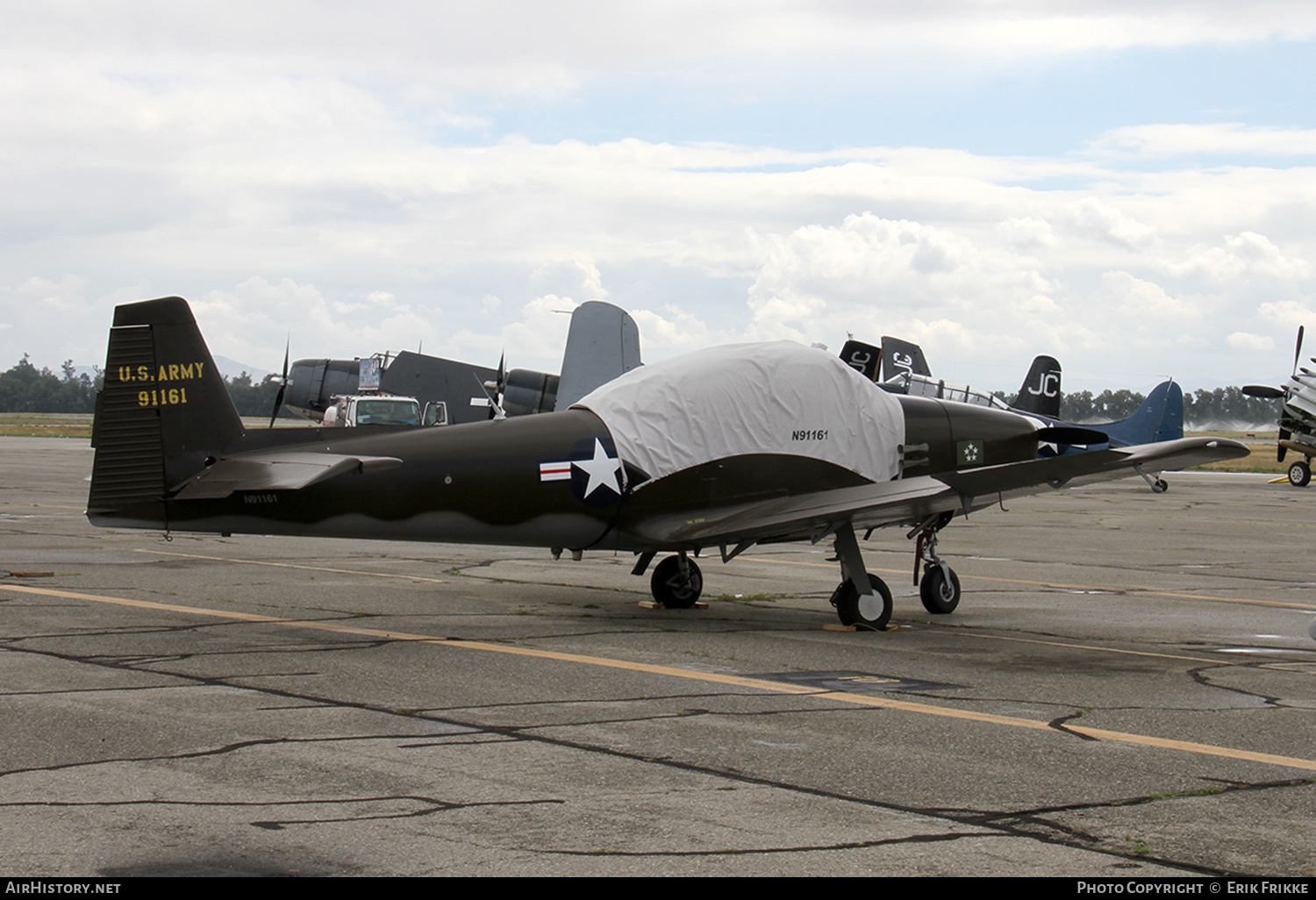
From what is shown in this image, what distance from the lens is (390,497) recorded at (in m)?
10.7

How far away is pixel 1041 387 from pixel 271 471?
3644 cm

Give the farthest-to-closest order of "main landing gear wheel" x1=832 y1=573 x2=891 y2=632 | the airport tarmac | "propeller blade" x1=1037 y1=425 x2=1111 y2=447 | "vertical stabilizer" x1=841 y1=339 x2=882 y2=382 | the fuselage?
"vertical stabilizer" x1=841 y1=339 x2=882 y2=382 < "propeller blade" x1=1037 y1=425 x2=1111 y2=447 < "main landing gear wheel" x1=832 y1=573 x2=891 y2=632 < the fuselage < the airport tarmac

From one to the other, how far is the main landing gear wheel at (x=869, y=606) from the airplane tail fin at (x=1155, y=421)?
2720 centimetres

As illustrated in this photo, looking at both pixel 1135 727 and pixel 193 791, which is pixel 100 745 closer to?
pixel 193 791

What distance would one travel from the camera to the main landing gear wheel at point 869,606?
1114 centimetres

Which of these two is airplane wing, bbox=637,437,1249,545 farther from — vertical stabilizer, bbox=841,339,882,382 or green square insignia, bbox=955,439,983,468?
vertical stabilizer, bbox=841,339,882,382

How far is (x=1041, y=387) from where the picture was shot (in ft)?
141

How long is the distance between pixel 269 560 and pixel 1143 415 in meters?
27.9

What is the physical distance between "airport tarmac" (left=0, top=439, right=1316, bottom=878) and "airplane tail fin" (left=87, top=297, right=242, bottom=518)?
4.05ft

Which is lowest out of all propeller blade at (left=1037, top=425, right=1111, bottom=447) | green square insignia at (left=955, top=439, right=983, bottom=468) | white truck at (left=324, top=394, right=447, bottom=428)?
green square insignia at (left=955, top=439, right=983, bottom=468)

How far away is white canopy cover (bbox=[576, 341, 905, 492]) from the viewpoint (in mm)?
11555

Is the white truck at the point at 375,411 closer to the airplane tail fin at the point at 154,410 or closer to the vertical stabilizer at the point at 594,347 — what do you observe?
the vertical stabilizer at the point at 594,347

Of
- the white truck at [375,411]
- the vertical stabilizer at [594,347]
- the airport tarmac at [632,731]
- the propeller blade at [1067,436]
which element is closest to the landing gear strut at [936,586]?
the airport tarmac at [632,731]

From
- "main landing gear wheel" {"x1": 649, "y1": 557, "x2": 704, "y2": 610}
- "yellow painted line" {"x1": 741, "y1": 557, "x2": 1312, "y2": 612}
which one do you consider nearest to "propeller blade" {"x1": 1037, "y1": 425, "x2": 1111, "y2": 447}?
"yellow painted line" {"x1": 741, "y1": 557, "x2": 1312, "y2": 612}
